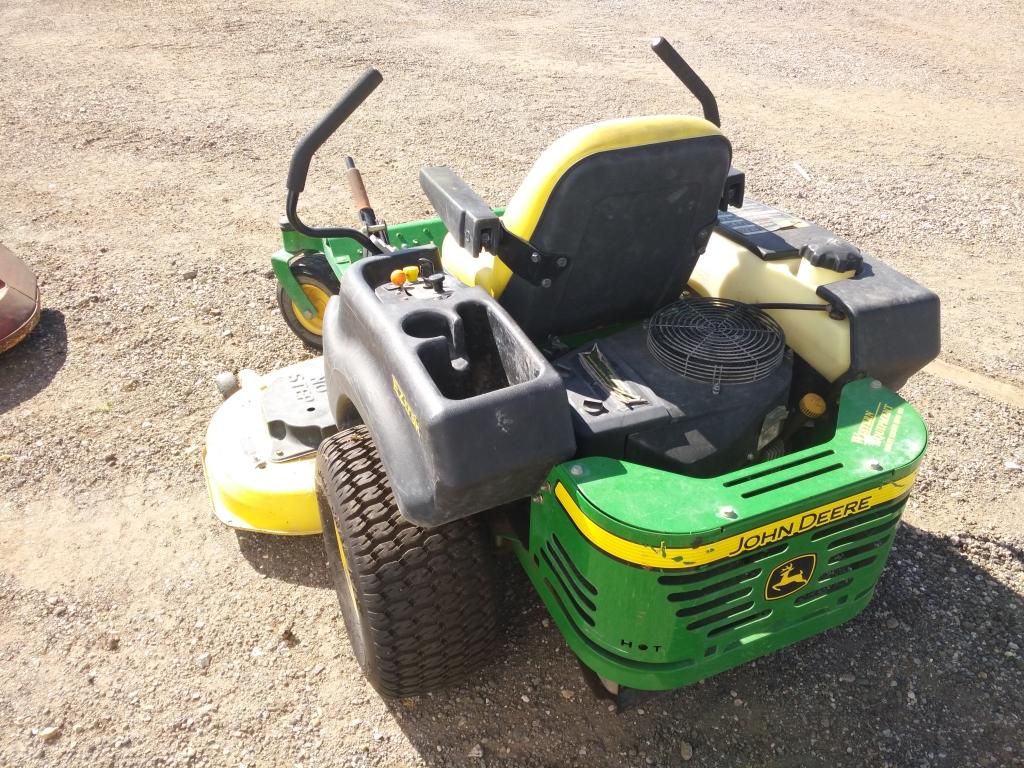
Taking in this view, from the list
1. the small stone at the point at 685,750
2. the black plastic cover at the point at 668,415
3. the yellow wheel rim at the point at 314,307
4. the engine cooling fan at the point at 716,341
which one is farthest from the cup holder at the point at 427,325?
the yellow wheel rim at the point at 314,307

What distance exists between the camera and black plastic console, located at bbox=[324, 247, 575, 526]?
166 centimetres

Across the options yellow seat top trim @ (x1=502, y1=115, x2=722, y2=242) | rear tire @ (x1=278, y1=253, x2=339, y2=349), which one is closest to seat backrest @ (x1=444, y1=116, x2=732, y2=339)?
yellow seat top trim @ (x1=502, y1=115, x2=722, y2=242)

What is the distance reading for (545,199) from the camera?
2.04m

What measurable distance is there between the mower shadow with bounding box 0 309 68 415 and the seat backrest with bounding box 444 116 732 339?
92.8 inches

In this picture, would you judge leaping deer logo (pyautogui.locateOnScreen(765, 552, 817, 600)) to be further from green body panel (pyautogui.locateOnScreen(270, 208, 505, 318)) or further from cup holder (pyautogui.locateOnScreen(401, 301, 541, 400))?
green body panel (pyautogui.locateOnScreen(270, 208, 505, 318))

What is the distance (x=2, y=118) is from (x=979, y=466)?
289 inches

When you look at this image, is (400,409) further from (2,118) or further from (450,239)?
(2,118)

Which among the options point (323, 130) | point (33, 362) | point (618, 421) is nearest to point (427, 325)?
point (618, 421)

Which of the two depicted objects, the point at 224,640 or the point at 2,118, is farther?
the point at 2,118

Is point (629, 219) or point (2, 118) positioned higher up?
point (629, 219)

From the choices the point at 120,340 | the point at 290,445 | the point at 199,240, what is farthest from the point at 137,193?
the point at 290,445

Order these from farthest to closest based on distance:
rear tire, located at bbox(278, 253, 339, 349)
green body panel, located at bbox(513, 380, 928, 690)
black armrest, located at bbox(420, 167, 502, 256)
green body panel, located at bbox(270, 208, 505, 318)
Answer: rear tire, located at bbox(278, 253, 339, 349) < green body panel, located at bbox(270, 208, 505, 318) < black armrest, located at bbox(420, 167, 502, 256) < green body panel, located at bbox(513, 380, 928, 690)

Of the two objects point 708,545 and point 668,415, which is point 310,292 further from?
point 708,545

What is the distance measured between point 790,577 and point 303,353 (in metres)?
2.64
